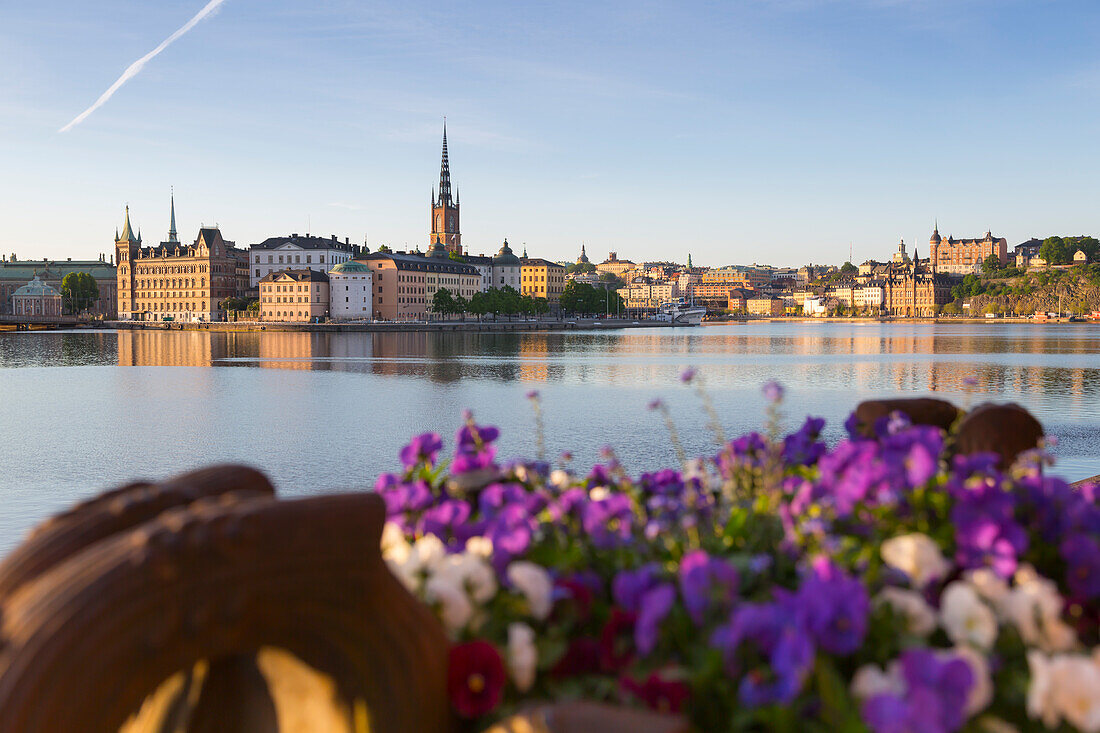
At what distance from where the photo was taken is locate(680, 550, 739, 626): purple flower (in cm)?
172

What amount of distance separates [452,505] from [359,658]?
2.61ft

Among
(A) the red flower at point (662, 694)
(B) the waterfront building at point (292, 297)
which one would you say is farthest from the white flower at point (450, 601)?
(B) the waterfront building at point (292, 297)

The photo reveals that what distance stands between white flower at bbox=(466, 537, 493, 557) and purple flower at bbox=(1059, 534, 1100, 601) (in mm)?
1282

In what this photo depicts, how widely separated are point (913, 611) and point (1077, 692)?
309 mm

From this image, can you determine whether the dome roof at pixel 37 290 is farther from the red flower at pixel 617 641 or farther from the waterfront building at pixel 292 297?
the red flower at pixel 617 641

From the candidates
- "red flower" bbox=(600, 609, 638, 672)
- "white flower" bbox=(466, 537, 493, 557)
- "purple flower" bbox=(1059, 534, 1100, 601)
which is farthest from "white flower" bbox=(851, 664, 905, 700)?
"white flower" bbox=(466, 537, 493, 557)

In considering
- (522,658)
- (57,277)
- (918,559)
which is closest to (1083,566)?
(918,559)

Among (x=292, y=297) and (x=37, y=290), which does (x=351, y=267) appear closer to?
(x=292, y=297)

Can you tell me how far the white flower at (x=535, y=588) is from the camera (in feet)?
6.27

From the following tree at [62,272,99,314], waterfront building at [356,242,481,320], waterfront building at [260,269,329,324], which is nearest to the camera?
waterfront building at [260,269,329,324]

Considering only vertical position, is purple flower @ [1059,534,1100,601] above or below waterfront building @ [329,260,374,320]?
below

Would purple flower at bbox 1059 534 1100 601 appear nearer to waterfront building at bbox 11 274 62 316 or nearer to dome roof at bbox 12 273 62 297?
waterfront building at bbox 11 274 62 316

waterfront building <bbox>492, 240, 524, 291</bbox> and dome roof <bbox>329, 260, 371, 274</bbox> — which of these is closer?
dome roof <bbox>329, 260, 371, 274</bbox>

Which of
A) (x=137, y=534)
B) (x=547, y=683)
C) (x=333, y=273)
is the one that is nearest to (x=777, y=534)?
(x=547, y=683)
